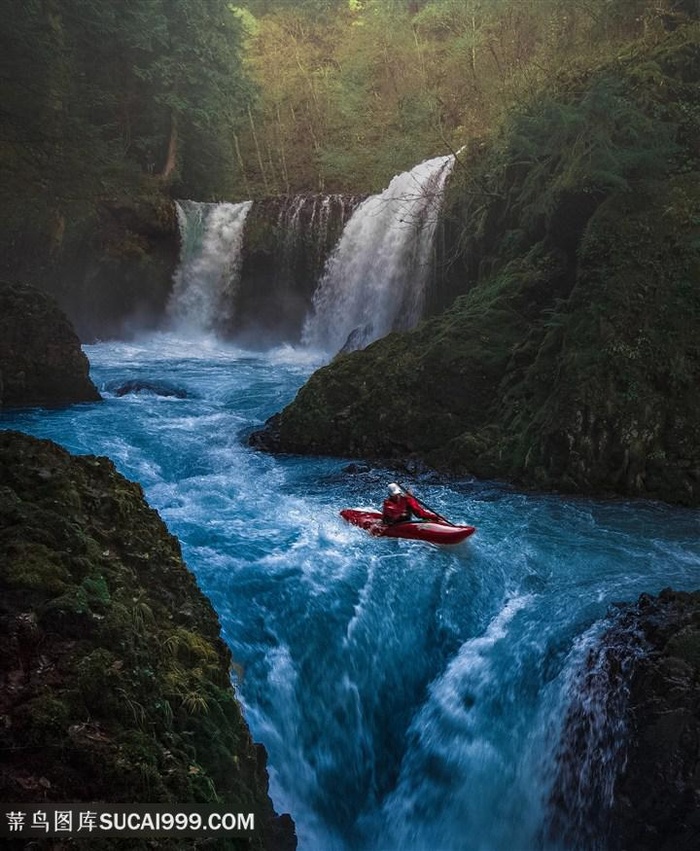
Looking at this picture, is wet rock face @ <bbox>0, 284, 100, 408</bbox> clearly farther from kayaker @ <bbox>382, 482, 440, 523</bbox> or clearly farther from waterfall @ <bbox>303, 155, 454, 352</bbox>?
kayaker @ <bbox>382, 482, 440, 523</bbox>

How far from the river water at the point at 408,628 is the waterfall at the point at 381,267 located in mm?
7021

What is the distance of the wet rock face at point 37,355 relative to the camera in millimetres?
11945

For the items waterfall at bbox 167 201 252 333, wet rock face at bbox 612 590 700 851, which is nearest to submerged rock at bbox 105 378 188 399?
waterfall at bbox 167 201 252 333

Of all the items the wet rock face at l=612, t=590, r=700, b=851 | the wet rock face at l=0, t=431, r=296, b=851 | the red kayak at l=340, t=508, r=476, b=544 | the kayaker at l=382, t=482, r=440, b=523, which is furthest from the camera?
the kayaker at l=382, t=482, r=440, b=523

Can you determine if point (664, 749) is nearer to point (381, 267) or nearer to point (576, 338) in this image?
point (576, 338)

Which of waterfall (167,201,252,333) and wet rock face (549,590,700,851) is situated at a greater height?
waterfall (167,201,252,333)

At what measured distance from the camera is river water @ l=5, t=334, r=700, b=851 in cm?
471

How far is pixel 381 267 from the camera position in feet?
55.1

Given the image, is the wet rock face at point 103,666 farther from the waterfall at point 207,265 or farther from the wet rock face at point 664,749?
the waterfall at point 207,265

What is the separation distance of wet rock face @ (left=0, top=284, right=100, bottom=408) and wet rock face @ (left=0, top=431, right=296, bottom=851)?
27.4ft

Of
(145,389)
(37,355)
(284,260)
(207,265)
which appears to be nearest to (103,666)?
(37,355)

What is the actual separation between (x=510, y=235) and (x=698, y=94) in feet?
10.6

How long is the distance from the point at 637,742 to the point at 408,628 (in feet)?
6.69

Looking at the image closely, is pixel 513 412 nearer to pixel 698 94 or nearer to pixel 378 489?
pixel 378 489
